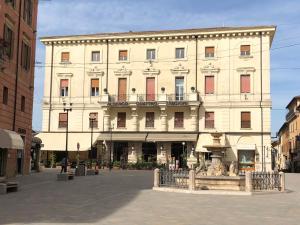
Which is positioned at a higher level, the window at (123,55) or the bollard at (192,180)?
the window at (123,55)

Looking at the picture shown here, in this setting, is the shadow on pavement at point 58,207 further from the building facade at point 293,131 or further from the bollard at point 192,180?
the building facade at point 293,131

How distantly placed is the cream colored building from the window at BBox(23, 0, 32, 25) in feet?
58.6

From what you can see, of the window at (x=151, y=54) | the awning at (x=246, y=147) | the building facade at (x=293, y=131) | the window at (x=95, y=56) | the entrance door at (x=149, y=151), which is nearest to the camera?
the awning at (x=246, y=147)

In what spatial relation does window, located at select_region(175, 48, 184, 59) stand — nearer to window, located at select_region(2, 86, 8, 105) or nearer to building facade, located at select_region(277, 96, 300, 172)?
building facade, located at select_region(277, 96, 300, 172)

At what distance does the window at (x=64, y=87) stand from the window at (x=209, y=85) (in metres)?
15.2

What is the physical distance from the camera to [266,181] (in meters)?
20.5

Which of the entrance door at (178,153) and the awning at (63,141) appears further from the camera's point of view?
the awning at (63,141)

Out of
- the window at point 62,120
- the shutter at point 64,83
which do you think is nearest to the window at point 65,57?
the shutter at point 64,83

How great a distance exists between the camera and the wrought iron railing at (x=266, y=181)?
20.3m

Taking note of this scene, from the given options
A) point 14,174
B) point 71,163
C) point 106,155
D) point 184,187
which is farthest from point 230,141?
point 184,187

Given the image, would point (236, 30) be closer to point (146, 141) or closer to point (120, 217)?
point (146, 141)

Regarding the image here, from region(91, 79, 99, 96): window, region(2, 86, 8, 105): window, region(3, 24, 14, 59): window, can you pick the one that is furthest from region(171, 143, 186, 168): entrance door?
region(3, 24, 14, 59): window

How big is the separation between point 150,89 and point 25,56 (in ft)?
65.3

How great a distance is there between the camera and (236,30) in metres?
47.4
